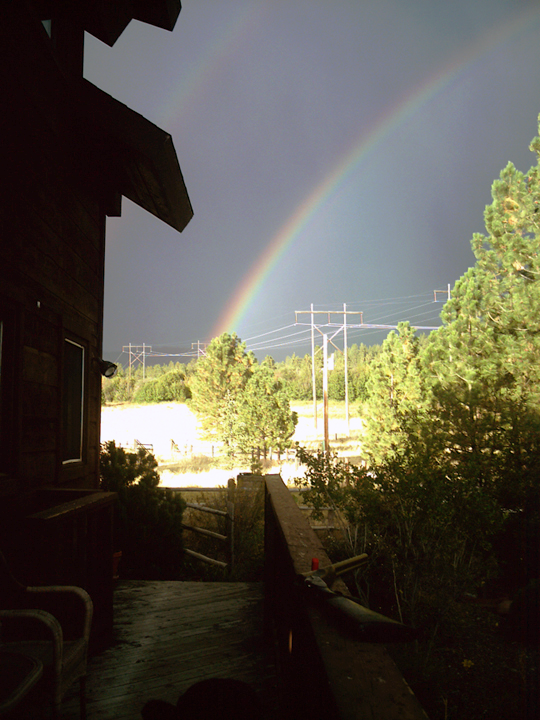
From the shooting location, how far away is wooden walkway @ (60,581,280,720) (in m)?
2.55

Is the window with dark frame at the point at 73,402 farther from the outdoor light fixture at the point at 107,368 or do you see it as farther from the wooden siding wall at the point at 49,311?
the outdoor light fixture at the point at 107,368

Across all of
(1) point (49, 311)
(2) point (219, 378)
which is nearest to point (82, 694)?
(1) point (49, 311)

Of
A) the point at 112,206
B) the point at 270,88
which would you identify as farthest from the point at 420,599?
the point at 270,88

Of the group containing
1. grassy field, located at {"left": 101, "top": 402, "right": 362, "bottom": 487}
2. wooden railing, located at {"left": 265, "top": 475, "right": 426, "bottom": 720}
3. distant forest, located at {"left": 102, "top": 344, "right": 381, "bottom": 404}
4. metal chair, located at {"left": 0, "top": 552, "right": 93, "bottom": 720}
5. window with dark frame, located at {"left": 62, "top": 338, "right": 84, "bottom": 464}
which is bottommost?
grassy field, located at {"left": 101, "top": 402, "right": 362, "bottom": 487}

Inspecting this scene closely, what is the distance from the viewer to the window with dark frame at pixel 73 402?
3889 mm

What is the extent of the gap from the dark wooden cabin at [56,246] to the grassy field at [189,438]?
13926mm

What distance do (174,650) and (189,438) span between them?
36.0m

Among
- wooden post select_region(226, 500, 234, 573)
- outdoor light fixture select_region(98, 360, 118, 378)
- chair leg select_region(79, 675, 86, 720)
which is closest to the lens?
chair leg select_region(79, 675, 86, 720)

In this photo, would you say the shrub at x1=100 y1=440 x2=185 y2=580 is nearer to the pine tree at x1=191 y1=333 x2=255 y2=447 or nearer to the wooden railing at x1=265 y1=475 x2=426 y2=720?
the wooden railing at x1=265 y1=475 x2=426 y2=720

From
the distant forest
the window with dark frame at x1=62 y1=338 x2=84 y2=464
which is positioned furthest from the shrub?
the distant forest

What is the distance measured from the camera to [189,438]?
1512 inches

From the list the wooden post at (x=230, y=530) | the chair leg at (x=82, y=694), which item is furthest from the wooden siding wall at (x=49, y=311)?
the wooden post at (x=230, y=530)

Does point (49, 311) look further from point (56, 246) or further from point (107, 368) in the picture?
point (107, 368)

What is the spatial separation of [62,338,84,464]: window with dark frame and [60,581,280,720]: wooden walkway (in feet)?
4.38
